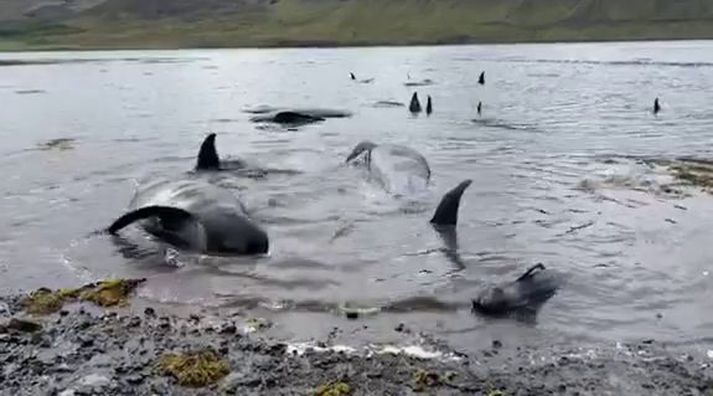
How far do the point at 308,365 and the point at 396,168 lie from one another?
1208 cm

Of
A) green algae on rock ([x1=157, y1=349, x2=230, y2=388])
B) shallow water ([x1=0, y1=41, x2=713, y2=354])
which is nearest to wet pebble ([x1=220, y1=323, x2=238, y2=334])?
shallow water ([x1=0, y1=41, x2=713, y2=354])

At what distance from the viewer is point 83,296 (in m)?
12.3

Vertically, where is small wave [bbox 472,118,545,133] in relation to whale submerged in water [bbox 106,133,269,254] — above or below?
below

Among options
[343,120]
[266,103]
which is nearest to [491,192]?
[343,120]

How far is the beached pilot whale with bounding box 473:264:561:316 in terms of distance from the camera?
38.3ft

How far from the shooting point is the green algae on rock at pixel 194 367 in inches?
368

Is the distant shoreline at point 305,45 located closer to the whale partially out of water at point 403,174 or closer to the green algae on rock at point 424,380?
the whale partially out of water at point 403,174

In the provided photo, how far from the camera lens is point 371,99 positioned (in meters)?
51.6

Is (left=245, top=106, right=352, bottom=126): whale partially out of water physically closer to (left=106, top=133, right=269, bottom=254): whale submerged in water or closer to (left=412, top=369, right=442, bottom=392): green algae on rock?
(left=106, top=133, right=269, bottom=254): whale submerged in water

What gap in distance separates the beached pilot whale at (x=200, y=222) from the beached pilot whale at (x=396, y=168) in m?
5.40

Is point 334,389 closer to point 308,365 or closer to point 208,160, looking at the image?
point 308,365

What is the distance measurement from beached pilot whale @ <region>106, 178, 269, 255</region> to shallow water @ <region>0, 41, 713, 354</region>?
1.23 ft

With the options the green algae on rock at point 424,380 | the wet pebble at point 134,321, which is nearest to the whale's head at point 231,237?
the wet pebble at point 134,321

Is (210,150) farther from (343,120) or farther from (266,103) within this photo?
(266,103)
